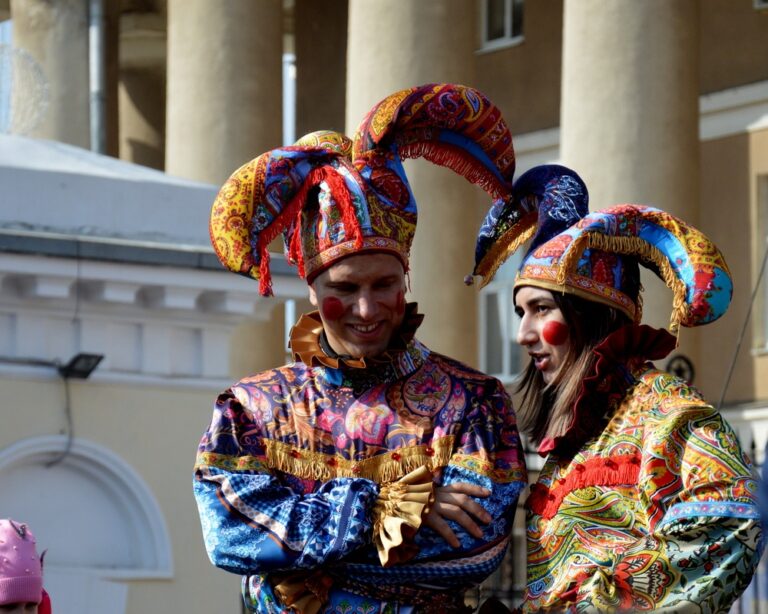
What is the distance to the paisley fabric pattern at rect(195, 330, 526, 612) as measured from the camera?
247 inches

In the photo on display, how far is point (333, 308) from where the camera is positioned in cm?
656

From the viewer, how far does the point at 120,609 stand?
13.4 meters

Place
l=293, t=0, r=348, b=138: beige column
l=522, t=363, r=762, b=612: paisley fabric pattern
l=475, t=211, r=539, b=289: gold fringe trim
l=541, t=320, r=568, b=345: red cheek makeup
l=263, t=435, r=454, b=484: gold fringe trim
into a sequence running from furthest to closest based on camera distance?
l=293, t=0, r=348, b=138: beige column
l=475, t=211, r=539, b=289: gold fringe trim
l=541, t=320, r=568, b=345: red cheek makeup
l=263, t=435, r=454, b=484: gold fringe trim
l=522, t=363, r=762, b=612: paisley fabric pattern

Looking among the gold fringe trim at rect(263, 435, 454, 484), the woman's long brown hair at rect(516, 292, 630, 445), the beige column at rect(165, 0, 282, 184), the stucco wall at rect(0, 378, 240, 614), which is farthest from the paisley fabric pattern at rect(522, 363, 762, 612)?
the beige column at rect(165, 0, 282, 184)

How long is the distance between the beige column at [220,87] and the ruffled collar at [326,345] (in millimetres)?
16350

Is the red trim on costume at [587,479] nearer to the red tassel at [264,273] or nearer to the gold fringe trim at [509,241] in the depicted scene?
the gold fringe trim at [509,241]

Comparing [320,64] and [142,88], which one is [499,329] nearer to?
[320,64]

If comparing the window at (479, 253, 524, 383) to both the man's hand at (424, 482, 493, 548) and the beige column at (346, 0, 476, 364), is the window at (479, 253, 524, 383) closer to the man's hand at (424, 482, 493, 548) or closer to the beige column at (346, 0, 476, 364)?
the beige column at (346, 0, 476, 364)

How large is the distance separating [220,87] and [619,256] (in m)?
17.2

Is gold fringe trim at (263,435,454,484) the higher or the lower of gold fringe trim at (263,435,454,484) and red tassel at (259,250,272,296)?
the lower

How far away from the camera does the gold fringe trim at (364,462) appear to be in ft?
21.1

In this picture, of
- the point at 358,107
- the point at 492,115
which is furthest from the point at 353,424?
the point at 358,107

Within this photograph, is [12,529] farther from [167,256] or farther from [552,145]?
[552,145]

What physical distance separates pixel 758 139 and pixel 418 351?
16.7m
